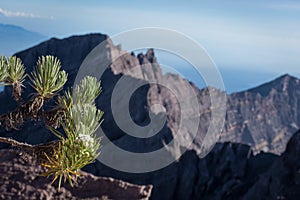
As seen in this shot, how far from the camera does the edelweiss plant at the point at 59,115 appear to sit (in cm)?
370

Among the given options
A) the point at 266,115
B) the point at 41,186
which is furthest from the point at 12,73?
the point at 266,115

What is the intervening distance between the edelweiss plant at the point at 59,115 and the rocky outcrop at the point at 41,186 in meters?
10.9

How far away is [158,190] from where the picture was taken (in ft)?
163

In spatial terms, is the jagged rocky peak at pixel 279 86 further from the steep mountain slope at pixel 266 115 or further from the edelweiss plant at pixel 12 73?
the edelweiss plant at pixel 12 73

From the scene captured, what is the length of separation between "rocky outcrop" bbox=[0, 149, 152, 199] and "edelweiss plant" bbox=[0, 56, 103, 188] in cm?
1086

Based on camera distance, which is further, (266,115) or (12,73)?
(266,115)

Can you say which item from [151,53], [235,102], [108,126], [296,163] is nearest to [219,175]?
[296,163]

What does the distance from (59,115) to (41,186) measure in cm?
1194

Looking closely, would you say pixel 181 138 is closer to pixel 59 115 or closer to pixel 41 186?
pixel 41 186

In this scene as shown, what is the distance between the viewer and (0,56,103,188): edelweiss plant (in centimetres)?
370

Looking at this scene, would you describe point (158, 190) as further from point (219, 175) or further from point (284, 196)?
point (284, 196)

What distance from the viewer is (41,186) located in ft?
50.9

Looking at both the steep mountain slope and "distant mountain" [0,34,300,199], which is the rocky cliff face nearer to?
the steep mountain slope

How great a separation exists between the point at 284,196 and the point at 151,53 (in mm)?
67136
